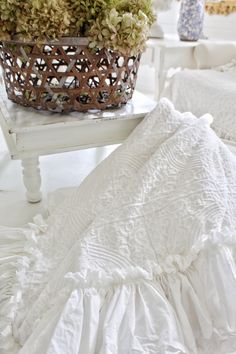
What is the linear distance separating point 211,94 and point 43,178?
2.86 ft

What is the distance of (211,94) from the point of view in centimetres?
158

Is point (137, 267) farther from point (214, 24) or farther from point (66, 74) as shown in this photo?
point (214, 24)

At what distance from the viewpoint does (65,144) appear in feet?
2.74

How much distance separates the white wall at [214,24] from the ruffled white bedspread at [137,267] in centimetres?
194

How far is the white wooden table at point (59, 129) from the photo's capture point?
30.5 inches

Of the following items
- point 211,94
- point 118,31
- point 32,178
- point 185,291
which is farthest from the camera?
point 211,94

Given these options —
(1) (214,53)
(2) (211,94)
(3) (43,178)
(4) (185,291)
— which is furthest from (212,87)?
(4) (185,291)

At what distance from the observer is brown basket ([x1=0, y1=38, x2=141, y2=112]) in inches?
29.0

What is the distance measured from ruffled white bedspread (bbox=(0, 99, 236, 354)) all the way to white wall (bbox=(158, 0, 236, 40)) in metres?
1.94

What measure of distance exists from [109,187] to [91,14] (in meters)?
0.37

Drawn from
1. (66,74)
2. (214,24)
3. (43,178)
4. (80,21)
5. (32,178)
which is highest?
(80,21)

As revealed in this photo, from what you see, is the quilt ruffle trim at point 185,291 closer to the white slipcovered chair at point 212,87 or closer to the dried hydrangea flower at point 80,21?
the dried hydrangea flower at point 80,21

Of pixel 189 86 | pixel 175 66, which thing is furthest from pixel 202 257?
pixel 175 66

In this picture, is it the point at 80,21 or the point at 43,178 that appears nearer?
the point at 80,21
